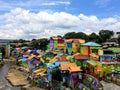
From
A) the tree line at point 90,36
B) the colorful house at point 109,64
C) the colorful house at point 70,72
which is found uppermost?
the tree line at point 90,36

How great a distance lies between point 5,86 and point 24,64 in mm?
19866

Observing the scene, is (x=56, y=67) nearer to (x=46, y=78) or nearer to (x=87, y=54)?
(x=46, y=78)

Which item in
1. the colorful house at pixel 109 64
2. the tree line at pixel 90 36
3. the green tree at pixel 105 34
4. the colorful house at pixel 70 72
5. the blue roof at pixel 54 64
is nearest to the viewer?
the colorful house at pixel 109 64

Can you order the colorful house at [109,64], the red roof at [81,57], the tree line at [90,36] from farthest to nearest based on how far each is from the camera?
the tree line at [90,36]
the red roof at [81,57]
the colorful house at [109,64]

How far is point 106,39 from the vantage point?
73.7m

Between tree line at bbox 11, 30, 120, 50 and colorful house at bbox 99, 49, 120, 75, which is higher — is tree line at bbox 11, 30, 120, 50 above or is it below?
above

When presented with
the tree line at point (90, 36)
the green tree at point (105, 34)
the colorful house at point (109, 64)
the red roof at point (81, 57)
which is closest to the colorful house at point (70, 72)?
the red roof at point (81, 57)

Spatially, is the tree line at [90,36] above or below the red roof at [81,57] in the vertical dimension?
above

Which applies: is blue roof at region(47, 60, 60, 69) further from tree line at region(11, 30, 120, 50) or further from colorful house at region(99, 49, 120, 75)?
tree line at region(11, 30, 120, 50)

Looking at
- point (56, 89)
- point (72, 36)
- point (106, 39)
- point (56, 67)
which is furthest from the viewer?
point (72, 36)

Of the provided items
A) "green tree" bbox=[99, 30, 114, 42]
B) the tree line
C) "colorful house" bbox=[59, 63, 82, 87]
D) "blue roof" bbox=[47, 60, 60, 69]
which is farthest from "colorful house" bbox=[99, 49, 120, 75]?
"green tree" bbox=[99, 30, 114, 42]

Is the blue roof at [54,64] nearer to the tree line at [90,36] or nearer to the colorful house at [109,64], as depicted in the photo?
the colorful house at [109,64]

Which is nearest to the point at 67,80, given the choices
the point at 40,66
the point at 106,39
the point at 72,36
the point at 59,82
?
the point at 59,82

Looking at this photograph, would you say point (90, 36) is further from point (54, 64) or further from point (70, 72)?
point (70, 72)
